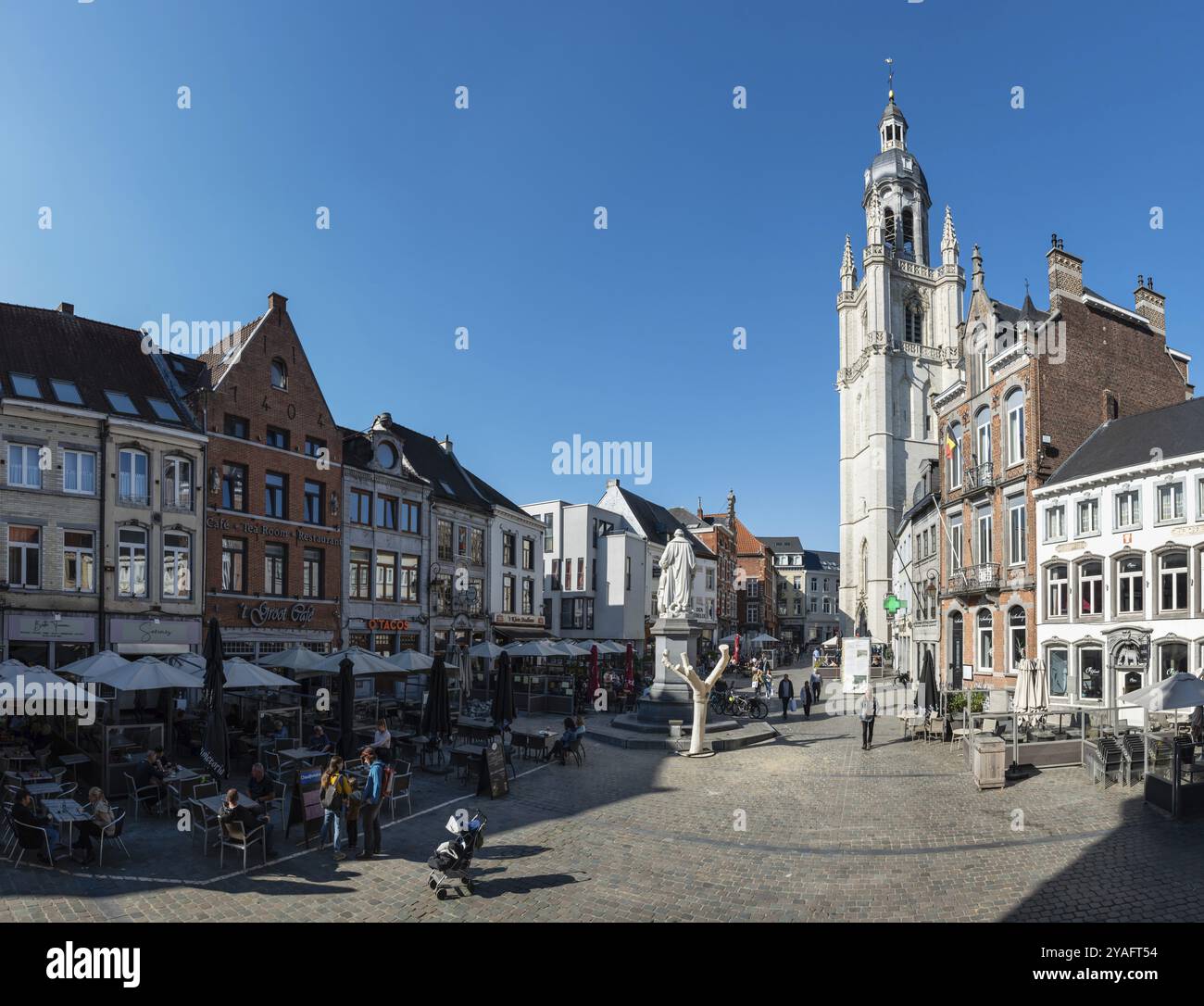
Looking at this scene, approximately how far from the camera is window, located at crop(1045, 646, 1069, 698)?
29.7 m

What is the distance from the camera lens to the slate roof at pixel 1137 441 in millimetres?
26391

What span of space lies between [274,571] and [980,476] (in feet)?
98.6

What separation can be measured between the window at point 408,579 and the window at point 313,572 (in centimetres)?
495

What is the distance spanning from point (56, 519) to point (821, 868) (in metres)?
25.5

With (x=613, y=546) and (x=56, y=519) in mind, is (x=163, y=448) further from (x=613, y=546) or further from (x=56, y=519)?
(x=613, y=546)

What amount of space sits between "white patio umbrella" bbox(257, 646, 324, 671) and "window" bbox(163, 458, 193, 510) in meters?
7.89

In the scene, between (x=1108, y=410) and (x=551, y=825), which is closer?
(x=551, y=825)

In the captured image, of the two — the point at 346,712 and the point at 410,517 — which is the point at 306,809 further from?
the point at 410,517

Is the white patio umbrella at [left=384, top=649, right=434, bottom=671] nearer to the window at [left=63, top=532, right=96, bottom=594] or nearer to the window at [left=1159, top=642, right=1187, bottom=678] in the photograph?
the window at [left=63, top=532, right=96, bottom=594]

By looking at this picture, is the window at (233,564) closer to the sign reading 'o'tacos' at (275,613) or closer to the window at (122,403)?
the sign reading 'o'tacos' at (275,613)

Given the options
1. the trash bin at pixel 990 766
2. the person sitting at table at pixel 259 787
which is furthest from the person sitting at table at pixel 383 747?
the trash bin at pixel 990 766

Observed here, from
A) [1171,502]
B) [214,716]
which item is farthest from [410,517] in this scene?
[1171,502]
